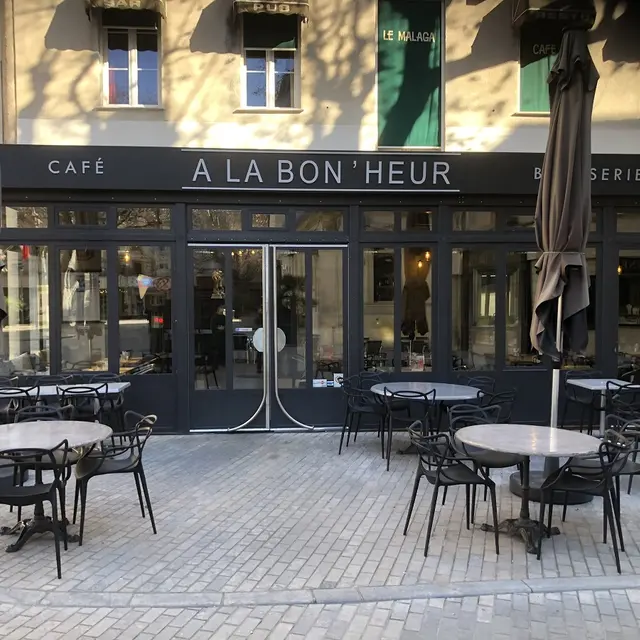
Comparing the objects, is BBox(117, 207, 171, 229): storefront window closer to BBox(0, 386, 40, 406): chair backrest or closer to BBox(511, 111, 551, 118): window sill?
BBox(0, 386, 40, 406): chair backrest

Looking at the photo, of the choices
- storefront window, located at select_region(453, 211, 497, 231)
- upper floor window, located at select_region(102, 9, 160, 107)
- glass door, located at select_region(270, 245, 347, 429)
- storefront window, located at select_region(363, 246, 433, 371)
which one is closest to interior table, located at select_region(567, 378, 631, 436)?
storefront window, located at select_region(363, 246, 433, 371)

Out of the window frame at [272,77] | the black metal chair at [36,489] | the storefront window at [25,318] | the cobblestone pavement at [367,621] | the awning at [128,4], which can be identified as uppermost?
the awning at [128,4]

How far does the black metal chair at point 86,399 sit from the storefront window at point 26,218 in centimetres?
251

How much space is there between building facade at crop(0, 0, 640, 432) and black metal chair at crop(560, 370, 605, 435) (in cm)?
37

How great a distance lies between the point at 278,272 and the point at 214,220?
1.15m

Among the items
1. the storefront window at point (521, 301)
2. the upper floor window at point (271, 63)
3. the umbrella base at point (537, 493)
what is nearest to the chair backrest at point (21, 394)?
the upper floor window at point (271, 63)

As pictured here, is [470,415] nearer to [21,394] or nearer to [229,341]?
[229,341]

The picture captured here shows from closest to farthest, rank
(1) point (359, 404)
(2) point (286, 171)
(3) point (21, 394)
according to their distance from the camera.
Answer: (3) point (21, 394), (1) point (359, 404), (2) point (286, 171)

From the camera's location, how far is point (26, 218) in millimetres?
8016

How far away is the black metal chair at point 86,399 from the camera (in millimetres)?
6688

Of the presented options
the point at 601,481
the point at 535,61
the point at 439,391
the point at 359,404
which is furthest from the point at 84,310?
the point at 535,61

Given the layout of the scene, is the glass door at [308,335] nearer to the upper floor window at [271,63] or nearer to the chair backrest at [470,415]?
the upper floor window at [271,63]

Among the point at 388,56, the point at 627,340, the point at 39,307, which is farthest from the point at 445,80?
the point at 39,307

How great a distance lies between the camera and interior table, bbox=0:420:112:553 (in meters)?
4.41
